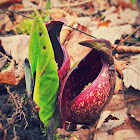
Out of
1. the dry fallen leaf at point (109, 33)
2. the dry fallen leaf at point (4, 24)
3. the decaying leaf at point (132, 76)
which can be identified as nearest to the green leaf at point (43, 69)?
the decaying leaf at point (132, 76)

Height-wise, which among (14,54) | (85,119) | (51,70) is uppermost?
(51,70)

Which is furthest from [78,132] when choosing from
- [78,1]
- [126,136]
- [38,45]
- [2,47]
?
[78,1]

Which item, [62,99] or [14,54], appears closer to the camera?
[62,99]

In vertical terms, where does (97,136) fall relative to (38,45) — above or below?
below

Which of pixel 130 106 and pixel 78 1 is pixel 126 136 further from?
pixel 78 1

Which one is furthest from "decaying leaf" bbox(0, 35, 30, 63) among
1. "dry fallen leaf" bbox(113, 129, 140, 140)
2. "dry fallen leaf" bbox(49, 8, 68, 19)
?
"dry fallen leaf" bbox(49, 8, 68, 19)
